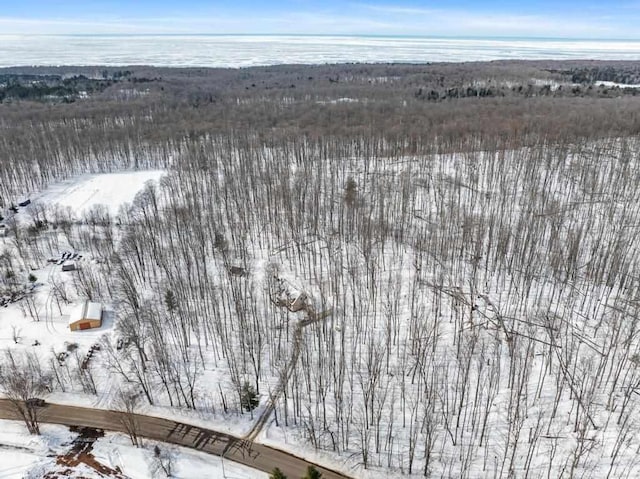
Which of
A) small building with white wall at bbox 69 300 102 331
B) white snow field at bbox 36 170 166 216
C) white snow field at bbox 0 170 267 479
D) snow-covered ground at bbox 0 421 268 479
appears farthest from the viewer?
white snow field at bbox 36 170 166 216

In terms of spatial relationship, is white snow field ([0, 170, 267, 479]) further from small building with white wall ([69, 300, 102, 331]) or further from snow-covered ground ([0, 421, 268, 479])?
small building with white wall ([69, 300, 102, 331])

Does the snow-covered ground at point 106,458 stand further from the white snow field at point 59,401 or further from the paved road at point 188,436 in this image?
the paved road at point 188,436

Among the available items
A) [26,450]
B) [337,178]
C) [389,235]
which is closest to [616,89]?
[337,178]

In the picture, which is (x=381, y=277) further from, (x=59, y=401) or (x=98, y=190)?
(x=98, y=190)

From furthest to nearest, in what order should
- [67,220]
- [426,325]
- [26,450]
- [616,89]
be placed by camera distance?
[616,89] < [67,220] < [426,325] < [26,450]

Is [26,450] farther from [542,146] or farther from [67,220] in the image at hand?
[542,146]

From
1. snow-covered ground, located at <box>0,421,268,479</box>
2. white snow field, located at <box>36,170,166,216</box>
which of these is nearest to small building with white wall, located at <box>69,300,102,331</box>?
snow-covered ground, located at <box>0,421,268,479</box>
